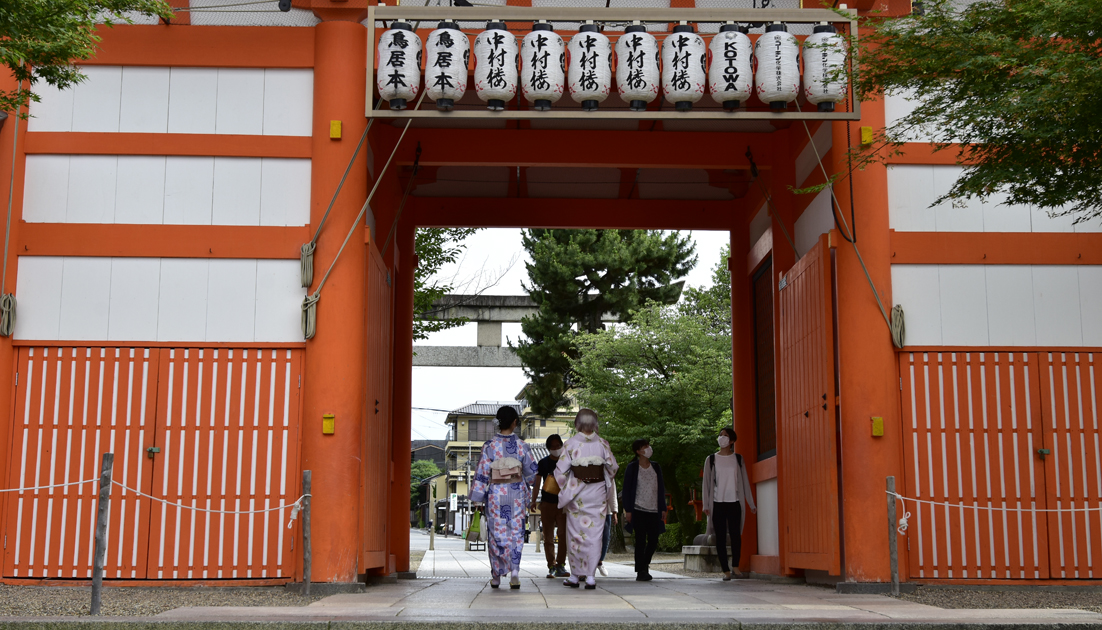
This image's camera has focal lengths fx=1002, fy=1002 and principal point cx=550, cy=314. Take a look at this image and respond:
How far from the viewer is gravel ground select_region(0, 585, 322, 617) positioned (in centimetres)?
636

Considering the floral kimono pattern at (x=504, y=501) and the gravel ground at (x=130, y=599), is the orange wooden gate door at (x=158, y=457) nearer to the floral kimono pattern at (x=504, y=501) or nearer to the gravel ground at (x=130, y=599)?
the gravel ground at (x=130, y=599)

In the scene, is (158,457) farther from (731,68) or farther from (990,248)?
(990,248)

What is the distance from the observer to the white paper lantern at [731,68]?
795cm

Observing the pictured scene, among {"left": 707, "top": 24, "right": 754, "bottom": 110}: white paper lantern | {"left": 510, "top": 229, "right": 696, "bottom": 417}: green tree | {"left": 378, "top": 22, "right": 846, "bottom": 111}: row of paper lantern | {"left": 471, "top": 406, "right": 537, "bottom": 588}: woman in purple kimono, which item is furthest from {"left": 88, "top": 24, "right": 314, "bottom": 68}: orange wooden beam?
{"left": 510, "top": 229, "right": 696, "bottom": 417}: green tree

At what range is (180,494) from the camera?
8.21 m

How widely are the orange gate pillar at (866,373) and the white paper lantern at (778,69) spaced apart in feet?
3.41

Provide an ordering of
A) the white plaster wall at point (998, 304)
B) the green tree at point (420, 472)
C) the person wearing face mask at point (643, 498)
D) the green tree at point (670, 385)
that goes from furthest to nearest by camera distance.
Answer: the green tree at point (420, 472)
the green tree at point (670, 385)
the person wearing face mask at point (643, 498)
the white plaster wall at point (998, 304)

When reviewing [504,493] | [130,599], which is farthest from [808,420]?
[130,599]

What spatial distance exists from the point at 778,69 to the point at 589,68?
1487mm

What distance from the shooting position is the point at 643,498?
34.9 ft

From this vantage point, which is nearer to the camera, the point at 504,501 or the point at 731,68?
the point at 731,68

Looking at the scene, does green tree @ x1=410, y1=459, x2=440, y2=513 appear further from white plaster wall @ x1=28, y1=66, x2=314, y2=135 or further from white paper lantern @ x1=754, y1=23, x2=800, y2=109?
white paper lantern @ x1=754, y1=23, x2=800, y2=109

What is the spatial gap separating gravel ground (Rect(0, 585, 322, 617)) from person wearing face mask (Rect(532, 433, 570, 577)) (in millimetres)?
3718

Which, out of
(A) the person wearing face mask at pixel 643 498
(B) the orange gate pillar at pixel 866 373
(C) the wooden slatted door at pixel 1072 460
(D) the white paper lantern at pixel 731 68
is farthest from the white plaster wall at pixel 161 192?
(C) the wooden slatted door at pixel 1072 460
